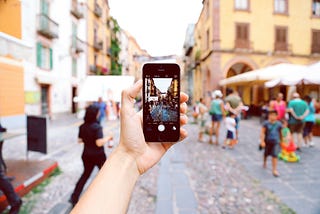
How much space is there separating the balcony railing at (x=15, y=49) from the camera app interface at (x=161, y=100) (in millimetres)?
1419

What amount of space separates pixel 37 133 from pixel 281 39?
13.2 ft

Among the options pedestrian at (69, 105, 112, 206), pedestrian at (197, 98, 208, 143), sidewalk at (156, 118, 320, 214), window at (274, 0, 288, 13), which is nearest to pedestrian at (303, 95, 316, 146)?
sidewalk at (156, 118, 320, 214)

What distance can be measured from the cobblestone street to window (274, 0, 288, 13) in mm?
1472

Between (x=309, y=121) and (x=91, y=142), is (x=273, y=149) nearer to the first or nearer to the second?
(x=309, y=121)

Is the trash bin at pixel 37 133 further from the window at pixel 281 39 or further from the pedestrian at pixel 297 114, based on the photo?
the pedestrian at pixel 297 114

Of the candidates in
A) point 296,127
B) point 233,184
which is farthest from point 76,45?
point 296,127

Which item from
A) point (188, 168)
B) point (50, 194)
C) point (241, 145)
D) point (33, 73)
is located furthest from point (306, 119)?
point (33, 73)

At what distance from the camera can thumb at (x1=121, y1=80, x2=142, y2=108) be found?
110cm

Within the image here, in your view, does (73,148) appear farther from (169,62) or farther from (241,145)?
(169,62)

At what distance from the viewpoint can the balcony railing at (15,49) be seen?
1992 millimetres

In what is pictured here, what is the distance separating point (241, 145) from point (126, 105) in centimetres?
595

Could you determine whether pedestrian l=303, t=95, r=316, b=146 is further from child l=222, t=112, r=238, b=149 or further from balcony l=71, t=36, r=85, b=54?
balcony l=71, t=36, r=85, b=54

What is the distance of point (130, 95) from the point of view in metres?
1.13

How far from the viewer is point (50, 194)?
3.52 m
